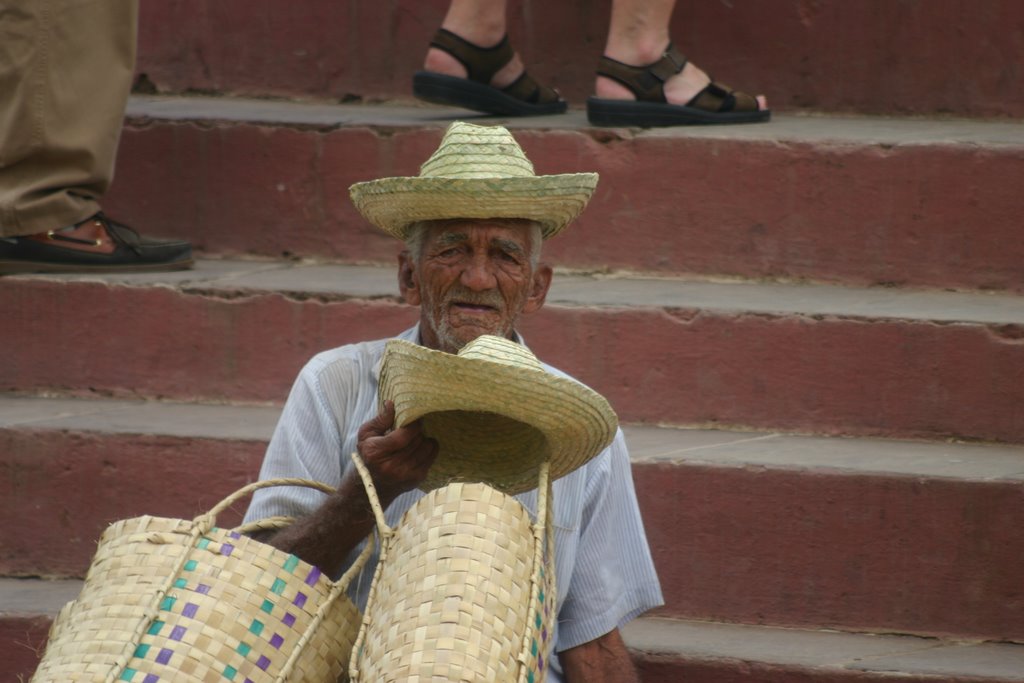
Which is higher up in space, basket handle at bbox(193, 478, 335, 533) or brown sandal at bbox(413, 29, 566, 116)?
brown sandal at bbox(413, 29, 566, 116)

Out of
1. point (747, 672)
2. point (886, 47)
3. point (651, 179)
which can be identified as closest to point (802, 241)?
point (651, 179)

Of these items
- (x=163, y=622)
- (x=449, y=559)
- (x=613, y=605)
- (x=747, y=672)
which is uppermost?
(x=449, y=559)

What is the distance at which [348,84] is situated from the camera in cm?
535

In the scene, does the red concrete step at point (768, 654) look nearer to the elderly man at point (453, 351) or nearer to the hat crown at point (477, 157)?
the elderly man at point (453, 351)

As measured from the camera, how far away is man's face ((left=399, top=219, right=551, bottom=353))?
297 cm

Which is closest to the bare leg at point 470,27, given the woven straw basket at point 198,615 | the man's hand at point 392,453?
the man's hand at point 392,453

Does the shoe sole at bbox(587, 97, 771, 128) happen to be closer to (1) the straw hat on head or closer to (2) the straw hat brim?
(2) the straw hat brim

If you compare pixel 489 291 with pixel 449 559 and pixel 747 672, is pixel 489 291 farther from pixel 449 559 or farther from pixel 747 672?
pixel 747 672

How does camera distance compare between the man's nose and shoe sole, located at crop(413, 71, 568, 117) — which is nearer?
the man's nose

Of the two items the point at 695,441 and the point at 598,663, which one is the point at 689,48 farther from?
the point at 598,663

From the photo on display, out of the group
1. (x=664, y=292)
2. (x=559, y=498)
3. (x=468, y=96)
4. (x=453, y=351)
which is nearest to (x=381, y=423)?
(x=453, y=351)

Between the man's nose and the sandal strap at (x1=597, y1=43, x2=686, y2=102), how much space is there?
1778mm

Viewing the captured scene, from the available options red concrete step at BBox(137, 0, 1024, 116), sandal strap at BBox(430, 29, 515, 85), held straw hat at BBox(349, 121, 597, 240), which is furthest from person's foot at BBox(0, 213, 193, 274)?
held straw hat at BBox(349, 121, 597, 240)

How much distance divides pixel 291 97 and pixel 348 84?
0.66 ft
